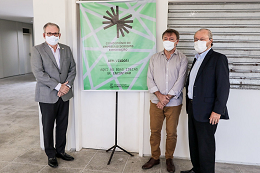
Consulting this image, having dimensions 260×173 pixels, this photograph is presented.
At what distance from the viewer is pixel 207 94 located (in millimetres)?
2328

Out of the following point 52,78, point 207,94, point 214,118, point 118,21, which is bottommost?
point 214,118

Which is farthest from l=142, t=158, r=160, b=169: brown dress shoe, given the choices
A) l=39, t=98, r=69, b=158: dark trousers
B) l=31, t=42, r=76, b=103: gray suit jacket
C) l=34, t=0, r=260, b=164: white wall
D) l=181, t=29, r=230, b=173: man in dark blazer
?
l=31, t=42, r=76, b=103: gray suit jacket

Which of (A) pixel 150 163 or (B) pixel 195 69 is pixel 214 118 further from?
(A) pixel 150 163

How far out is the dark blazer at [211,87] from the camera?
2.24 meters

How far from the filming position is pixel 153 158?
303 cm

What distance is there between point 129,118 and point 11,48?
10.6 m

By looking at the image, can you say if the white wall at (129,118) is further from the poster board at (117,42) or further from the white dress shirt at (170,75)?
the white dress shirt at (170,75)

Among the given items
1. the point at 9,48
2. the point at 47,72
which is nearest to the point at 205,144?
the point at 47,72

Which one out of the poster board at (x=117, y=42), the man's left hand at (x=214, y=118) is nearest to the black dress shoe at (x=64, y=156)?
the poster board at (x=117, y=42)

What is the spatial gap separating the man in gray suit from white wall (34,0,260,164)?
1.08ft

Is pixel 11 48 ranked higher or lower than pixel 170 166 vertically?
higher

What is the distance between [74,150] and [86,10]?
2026 millimetres

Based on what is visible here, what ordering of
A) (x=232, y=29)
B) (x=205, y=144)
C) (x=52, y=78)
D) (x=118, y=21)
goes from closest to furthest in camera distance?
(x=205, y=144), (x=52, y=78), (x=232, y=29), (x=118, y=21)

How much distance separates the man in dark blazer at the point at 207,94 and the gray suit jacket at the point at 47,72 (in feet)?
5.08
